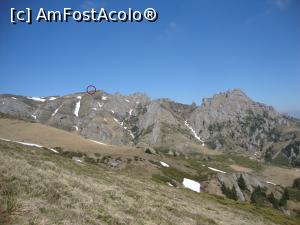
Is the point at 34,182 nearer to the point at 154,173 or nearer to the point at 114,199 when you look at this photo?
the point at 114,199

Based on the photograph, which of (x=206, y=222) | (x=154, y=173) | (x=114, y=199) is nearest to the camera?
(x=114, y=199)

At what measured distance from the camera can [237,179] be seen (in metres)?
147

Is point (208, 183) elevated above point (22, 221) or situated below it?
below

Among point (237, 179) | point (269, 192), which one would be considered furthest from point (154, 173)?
point (269, 192)

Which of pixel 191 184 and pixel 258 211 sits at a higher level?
pixel 258 211

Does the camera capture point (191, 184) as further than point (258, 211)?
Yes

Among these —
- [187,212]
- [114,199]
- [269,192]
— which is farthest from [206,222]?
[269,192]

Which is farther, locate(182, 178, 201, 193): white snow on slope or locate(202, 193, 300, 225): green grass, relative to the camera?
locate(182, 178, 201, 193): white snow on slope

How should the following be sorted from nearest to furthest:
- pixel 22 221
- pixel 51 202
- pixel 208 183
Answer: pixel 22 221 < pixel 51 202 < pixel 208 183

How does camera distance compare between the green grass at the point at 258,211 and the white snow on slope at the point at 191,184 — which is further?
→ the white snow on slope at the point at 191,184

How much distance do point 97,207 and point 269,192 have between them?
14115 centimetres

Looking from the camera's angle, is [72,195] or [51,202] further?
[72,195]

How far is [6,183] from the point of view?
22609mm

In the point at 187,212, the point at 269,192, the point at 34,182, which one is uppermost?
the point at 34,182
